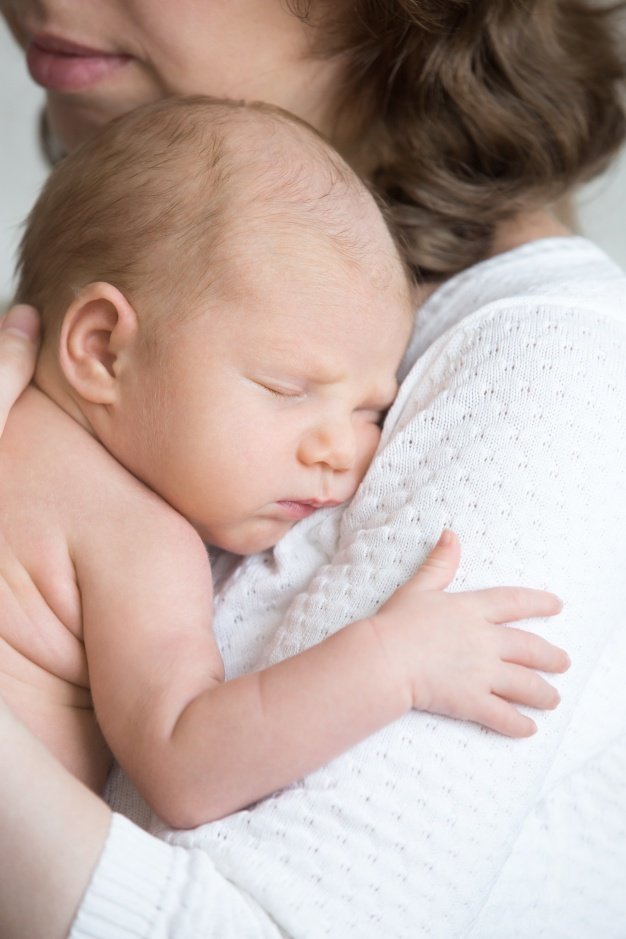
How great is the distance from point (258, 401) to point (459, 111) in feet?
2.01

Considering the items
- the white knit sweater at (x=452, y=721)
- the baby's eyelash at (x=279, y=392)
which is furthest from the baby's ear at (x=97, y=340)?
the white knit sweater at (x=452, y=721)

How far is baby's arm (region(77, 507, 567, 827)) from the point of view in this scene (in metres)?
0.85

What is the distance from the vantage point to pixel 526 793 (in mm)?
906

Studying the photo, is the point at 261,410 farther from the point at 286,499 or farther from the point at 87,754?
the point at 87,754

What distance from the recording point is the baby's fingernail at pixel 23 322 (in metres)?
1.10

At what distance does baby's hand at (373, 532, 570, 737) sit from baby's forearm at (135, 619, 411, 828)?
0.07ft

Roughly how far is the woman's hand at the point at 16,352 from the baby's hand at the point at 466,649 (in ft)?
1.42

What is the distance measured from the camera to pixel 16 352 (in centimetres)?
108

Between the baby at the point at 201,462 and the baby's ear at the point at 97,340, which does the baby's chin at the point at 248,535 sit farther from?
the baby's ear at the point at 97,340

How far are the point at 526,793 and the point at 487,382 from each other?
38cm

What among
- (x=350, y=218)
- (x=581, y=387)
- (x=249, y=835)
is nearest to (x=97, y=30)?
(x=350, y=218)

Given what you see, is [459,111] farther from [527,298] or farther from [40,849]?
[40,849]

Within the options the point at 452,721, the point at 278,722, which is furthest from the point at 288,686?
the point at 452,721

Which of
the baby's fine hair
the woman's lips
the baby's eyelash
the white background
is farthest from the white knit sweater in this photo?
the white background
